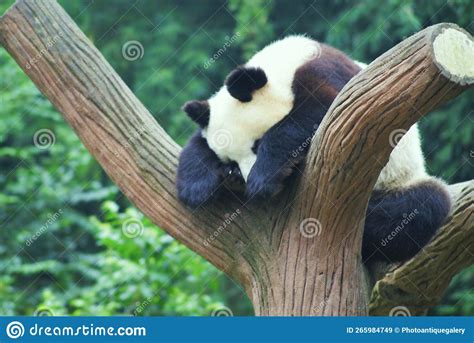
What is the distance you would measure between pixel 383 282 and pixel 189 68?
217 inches

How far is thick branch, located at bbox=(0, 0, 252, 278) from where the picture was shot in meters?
4.14

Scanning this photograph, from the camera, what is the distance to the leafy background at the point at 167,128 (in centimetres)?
596

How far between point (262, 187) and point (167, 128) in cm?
567

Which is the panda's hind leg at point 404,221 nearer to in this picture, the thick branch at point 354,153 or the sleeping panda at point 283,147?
the sleeping panda at point 283,147

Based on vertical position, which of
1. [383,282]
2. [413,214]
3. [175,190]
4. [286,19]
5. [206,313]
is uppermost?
[286,19]

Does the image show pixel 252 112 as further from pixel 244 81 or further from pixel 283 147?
pixel 283 147

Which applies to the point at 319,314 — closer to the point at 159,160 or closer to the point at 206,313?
the point at 159,160

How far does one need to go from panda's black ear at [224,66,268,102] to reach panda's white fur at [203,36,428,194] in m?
0.05

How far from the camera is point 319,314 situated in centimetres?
375

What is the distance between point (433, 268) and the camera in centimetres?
420

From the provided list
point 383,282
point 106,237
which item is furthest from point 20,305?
point 383,282

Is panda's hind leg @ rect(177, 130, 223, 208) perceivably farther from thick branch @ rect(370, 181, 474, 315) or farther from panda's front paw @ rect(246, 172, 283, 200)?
thick branch @ rect(370, 181, 474, 315)

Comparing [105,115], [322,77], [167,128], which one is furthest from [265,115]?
[167,128]

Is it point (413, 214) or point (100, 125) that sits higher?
point (100, 125)
